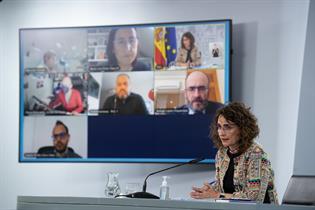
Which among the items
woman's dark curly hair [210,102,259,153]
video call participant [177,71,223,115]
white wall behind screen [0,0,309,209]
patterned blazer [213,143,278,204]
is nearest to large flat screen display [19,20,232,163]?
video call participant [177,71,223,115]

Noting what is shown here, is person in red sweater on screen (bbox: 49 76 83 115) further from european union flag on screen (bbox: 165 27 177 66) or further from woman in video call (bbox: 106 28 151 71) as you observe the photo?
european union flag on screen (bbox: 165 27 177 66)

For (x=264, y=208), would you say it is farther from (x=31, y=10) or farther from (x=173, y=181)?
(x=31, y=10)

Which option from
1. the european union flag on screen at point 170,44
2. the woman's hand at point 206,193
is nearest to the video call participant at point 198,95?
the european union flag on screen at point 170,44

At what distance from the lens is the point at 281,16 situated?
4703mm

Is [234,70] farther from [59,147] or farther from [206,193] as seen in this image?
[206,193]

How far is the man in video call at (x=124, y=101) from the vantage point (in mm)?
4840

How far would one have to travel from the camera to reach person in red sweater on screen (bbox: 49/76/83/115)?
4984 mm

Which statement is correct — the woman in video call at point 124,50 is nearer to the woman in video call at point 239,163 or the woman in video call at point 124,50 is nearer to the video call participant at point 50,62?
the video call participant at point 50,62

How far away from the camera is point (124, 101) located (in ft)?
16.0

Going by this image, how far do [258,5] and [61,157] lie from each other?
198 centimetres

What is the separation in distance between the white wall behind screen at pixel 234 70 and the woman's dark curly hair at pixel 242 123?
3.82 feet

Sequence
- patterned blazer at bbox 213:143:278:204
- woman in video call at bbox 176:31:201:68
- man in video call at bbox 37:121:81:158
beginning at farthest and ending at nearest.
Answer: man in video call at bbox 37:121:81:158
woman in video call at bbox 176:31:201:68
patterned blazer at bbox 213:143:278:204

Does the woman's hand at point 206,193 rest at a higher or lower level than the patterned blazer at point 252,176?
lower

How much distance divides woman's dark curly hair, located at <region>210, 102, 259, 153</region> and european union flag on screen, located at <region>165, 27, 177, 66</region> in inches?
52.7
